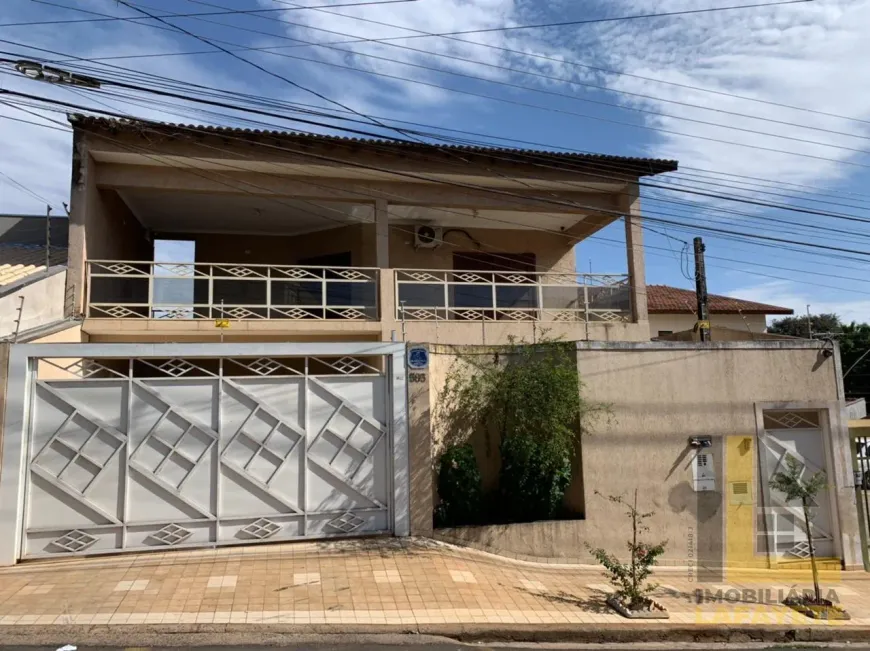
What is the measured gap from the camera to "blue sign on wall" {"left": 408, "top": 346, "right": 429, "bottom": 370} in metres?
8.23

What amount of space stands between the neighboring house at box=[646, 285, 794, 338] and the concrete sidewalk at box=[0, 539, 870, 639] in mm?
19563

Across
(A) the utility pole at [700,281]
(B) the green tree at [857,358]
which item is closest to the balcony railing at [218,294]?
(A) the utility pole at [700,281]

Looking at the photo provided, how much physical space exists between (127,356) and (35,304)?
293 cm

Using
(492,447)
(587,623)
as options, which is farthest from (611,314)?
(587,623)

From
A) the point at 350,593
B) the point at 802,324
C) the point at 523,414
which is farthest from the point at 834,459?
the point at 802,324

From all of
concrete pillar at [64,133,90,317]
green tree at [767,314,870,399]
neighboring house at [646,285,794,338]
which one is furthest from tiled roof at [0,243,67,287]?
green tree at [767,314,870,399]

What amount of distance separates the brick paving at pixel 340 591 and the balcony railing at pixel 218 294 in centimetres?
461

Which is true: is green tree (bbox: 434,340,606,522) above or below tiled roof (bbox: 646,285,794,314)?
below

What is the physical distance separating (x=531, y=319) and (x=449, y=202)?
9.32ft

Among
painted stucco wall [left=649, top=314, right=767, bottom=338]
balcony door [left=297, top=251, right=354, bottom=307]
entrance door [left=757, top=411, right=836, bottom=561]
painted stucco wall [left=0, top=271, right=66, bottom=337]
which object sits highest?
painted stucco wall [left=649, top=314, right=767, bottom=338]

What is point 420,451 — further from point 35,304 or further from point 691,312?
point 691,312

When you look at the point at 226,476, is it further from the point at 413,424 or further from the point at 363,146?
the point at 363,146

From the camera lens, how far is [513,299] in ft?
39.2

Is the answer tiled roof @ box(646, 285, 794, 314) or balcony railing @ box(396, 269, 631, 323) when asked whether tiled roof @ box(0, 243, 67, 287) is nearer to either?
balcony railing @ box(396, 269, 631, 323)
